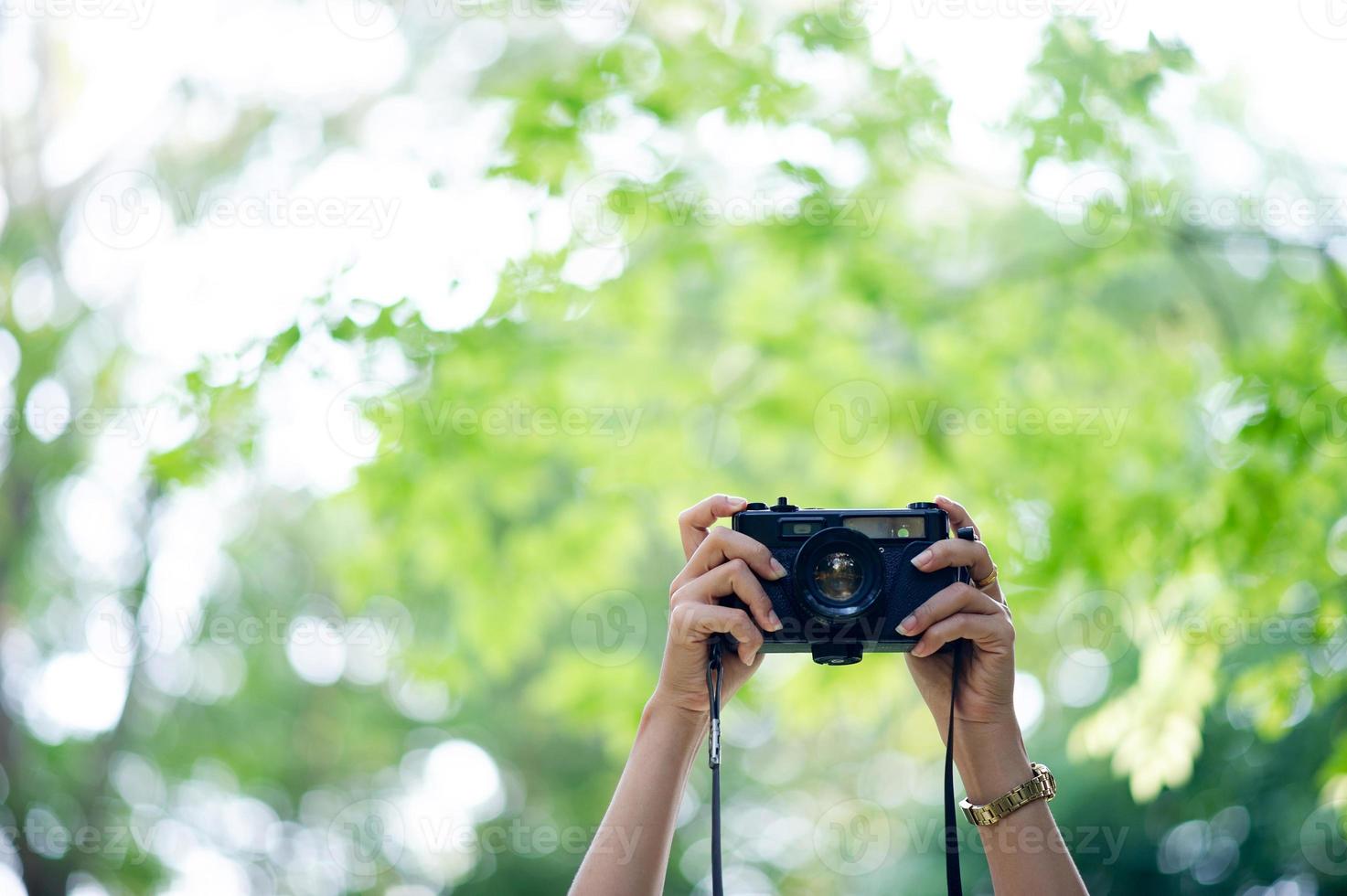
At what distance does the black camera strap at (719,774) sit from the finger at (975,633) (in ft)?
0.16

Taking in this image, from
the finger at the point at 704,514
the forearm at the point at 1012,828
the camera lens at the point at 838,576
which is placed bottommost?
the forearm at the point at 1012,828

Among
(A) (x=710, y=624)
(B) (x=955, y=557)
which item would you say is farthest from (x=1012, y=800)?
(A) (x=710, y=624)

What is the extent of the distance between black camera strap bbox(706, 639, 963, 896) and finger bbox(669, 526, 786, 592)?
12cm

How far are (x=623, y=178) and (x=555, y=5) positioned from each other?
686 millimetres

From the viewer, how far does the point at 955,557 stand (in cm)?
153

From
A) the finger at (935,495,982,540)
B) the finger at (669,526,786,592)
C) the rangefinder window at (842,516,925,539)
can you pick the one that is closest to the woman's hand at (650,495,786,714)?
the finger at (669,526,786,592)

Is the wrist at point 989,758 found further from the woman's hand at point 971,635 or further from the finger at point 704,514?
the finger at point 704,514

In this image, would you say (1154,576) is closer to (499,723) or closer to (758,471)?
(758,471)

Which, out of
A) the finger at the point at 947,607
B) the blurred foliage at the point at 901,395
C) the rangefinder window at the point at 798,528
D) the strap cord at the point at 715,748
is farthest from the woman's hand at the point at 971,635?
the blurred foliage at the point at 901,395

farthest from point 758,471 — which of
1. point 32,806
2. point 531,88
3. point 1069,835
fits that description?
point 32,806

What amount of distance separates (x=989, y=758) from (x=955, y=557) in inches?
11.4

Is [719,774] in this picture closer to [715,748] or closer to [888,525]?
[715,748]

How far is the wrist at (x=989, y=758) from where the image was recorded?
1431 millimetres

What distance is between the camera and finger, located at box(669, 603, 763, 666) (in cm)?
147
